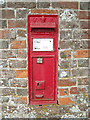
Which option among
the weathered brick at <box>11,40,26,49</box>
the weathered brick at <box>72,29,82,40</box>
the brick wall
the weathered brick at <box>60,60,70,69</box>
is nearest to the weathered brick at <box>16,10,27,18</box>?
the brick wall

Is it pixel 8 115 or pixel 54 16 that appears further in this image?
pixel 8 115

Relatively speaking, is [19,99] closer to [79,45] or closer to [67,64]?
[67,64]

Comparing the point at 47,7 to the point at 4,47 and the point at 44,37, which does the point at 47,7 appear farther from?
the point at 4,47

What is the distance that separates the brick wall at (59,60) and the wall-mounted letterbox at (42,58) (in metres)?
0.07

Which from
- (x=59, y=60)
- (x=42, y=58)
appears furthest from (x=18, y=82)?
(x=59, y=60)

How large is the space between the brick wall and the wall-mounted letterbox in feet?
0.24

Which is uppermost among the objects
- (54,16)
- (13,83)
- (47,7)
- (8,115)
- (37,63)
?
(47,7)

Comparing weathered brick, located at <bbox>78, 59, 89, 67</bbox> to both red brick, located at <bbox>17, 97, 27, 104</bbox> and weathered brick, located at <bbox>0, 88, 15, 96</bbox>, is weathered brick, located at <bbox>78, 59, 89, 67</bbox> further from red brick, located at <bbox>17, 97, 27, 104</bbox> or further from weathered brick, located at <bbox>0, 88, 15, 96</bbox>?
weathered brick, located at <bbox>0, 88, 15, 96</bbox>

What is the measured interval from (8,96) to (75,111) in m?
1.15

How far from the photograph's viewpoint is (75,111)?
226 centimetres

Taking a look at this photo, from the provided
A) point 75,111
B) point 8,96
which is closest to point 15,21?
point 8,96

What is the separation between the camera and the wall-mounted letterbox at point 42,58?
206 centimetres

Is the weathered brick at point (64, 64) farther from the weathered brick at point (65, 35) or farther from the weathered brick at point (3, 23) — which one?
the weathered brick at point (3, 23)

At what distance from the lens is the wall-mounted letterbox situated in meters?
2.06
